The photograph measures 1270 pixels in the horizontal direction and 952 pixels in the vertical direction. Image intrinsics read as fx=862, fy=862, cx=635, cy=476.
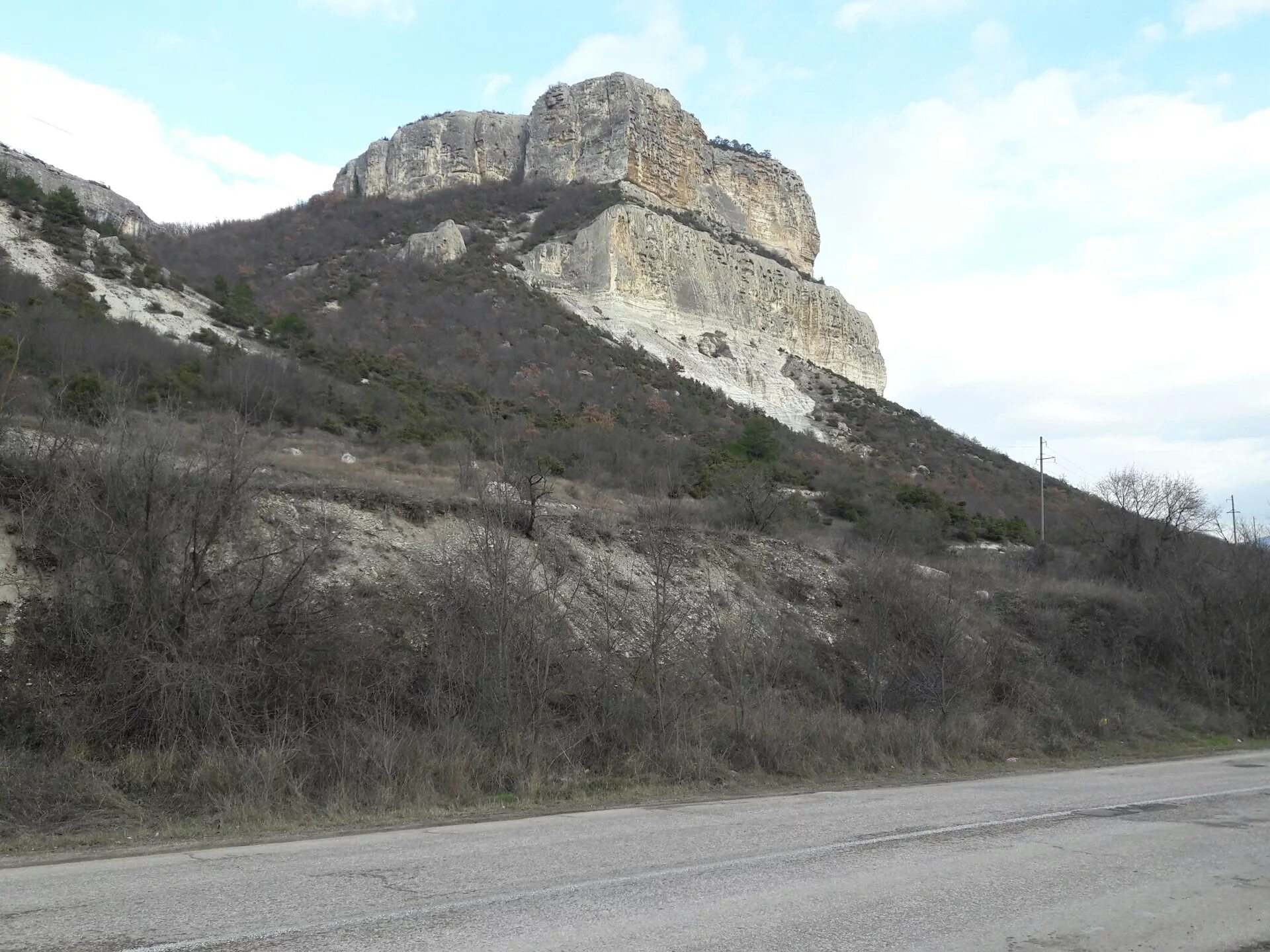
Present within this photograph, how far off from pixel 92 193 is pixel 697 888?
116219mm

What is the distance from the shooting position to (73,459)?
1166cm

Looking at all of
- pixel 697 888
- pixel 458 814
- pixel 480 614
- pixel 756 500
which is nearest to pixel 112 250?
pixel 756 500

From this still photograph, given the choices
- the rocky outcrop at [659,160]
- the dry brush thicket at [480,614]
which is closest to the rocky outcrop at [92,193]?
the rocky outcrop at [659,160]

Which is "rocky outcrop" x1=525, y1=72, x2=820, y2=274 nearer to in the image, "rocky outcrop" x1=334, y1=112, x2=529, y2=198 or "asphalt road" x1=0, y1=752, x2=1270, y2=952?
"rocky outcrop" x1=334, y1=112, x2=529, y2=198

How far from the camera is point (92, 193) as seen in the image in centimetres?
9762

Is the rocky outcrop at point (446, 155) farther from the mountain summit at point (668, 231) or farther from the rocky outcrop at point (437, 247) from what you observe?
the rocky outcrop at point (437, 247)

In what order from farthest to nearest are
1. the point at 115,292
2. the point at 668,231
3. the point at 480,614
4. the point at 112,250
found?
the point at 668,231, the point at 112,250, the point at 115,292, the point at 480,614

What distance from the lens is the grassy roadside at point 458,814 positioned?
720 centimetres

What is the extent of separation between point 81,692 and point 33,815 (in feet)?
8.05

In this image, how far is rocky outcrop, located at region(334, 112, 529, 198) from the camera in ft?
300

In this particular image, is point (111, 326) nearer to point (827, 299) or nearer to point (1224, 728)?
point (1224, 728)

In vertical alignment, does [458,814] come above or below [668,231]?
below

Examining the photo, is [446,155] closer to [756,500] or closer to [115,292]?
[115,292]

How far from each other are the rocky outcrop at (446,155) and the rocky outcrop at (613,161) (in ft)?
0.34
